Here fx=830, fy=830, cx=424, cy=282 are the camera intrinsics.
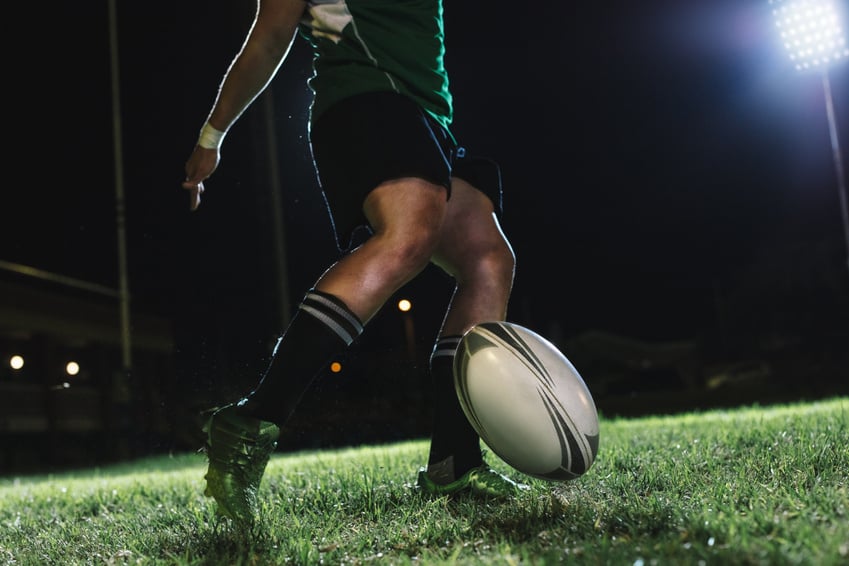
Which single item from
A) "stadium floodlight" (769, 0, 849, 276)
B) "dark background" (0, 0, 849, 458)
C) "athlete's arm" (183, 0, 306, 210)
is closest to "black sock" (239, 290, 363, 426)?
"athlete's arm" (183, 0, 306, 210)

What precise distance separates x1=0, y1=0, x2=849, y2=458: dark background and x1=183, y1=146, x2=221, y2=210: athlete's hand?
1310 millimetres

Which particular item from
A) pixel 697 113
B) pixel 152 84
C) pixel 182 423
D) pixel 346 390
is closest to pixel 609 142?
pixel 697 113

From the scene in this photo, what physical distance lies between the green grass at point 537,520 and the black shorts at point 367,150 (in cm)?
88

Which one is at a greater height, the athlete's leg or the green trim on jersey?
the green trim on jersey

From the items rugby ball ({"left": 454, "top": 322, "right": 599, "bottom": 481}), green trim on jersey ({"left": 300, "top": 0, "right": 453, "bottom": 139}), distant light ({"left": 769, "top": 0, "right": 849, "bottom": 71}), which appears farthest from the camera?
distant light ({"left": 769, "top": 0, "right": 849, "bottom": 71})

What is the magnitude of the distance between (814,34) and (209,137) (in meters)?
21.0

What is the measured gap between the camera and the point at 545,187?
126ft

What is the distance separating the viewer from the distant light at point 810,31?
1948cm

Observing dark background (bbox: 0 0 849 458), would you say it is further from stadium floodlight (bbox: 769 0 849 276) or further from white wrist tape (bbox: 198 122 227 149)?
white wrist tape (bbox: 198 122 227 149)

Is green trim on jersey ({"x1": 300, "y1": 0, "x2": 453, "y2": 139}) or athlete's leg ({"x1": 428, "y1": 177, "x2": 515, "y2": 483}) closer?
green trim on jersey ({"x1": 300, "y1": 0, "x2": 453, "y2": 139})

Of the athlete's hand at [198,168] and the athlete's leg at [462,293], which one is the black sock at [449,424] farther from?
the athlete's hand at [198,168]

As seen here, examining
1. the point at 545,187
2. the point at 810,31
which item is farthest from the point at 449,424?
the point at 545,187

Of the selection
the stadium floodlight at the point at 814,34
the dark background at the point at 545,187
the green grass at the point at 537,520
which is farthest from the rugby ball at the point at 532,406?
the stadium floodlight at the point at 814,34

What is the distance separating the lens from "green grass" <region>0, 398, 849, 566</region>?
1.64 metres
